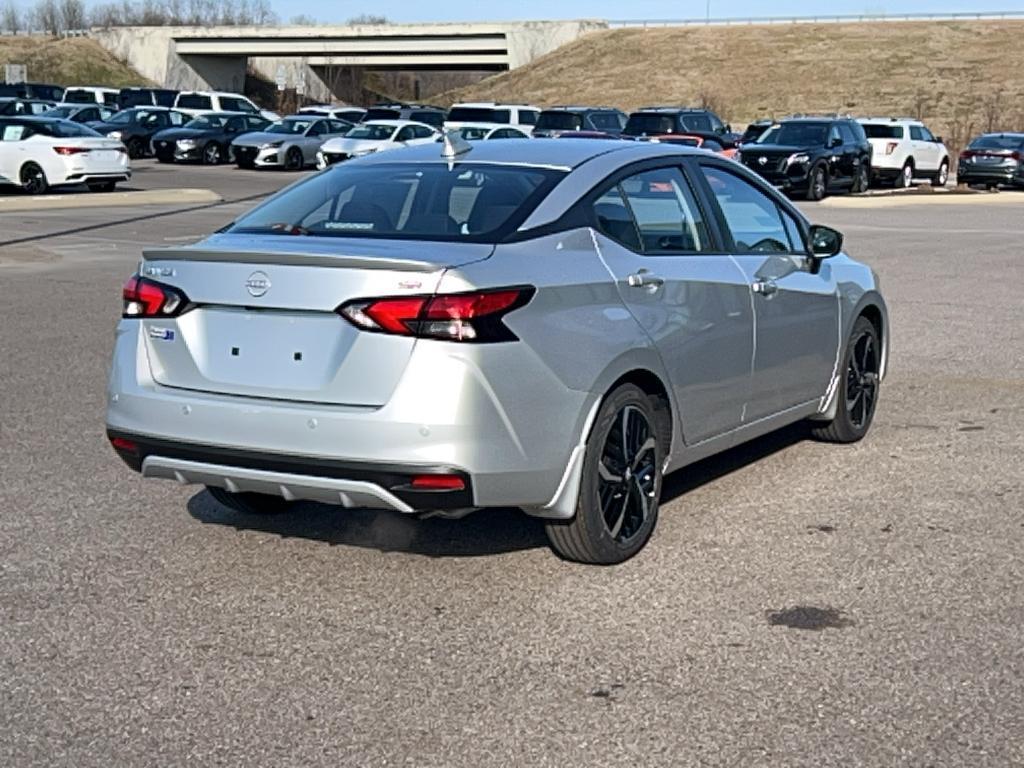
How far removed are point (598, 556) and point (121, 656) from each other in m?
1.90

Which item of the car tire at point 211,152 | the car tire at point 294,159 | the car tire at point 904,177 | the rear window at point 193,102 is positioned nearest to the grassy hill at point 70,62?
the rear window at point 193,102

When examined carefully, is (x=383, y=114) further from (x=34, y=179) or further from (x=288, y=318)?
(x=288, y=318)

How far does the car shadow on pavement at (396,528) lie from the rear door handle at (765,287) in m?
1.51

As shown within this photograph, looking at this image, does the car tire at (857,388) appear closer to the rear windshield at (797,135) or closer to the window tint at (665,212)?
the window tint at (665,212)

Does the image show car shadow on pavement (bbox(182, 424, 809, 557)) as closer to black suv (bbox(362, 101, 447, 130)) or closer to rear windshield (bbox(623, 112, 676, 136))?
rear windshield (bbox(623, 112, 676, 136))

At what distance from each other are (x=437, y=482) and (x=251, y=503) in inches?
65.2

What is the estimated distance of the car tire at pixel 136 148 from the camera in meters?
45.3

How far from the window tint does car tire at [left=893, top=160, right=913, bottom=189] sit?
1308 inches

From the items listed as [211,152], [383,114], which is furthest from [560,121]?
[211,152]

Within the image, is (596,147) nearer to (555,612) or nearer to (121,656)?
(555,612)

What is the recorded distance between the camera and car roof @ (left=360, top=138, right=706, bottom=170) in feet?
21.3

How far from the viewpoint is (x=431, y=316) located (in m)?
5.28

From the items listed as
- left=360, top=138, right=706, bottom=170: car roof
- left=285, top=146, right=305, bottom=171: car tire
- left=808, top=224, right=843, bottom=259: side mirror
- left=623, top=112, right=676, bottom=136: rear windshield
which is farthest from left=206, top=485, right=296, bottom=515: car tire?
left=285, top=146, right=305, bottom=171: car tire

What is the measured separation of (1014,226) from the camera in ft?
86.9
